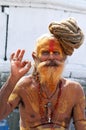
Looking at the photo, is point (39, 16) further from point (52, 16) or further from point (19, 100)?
point (19, 100)

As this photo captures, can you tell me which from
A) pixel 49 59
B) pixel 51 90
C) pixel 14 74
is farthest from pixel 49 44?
pixel 14 74

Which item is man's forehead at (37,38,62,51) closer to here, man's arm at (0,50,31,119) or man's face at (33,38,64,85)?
man's face at (33,38,64,85)

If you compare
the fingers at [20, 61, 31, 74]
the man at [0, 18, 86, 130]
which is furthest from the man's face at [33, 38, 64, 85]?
the fingers at [20, 61, 31, 74]

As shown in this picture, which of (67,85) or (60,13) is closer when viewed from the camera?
(67,85)

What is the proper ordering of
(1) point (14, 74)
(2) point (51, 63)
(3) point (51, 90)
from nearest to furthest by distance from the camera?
(1) point (14, 74)
(2) point (51, 63)
(3) point (51, 90)

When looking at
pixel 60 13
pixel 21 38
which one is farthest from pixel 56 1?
pixel 21 38

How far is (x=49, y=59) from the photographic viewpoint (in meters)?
3.59

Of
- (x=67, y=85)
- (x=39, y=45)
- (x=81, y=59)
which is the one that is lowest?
(x=81, y=59)

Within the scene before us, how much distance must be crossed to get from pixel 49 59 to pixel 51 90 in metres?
0.26

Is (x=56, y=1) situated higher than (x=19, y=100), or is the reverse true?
(x=56, y=1)

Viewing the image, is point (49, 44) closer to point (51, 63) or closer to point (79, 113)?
point (51, 63)

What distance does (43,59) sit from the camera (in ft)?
11.9

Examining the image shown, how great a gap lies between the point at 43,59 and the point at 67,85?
314 millimetres

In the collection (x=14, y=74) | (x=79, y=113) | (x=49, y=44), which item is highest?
(x=49, y=44)
